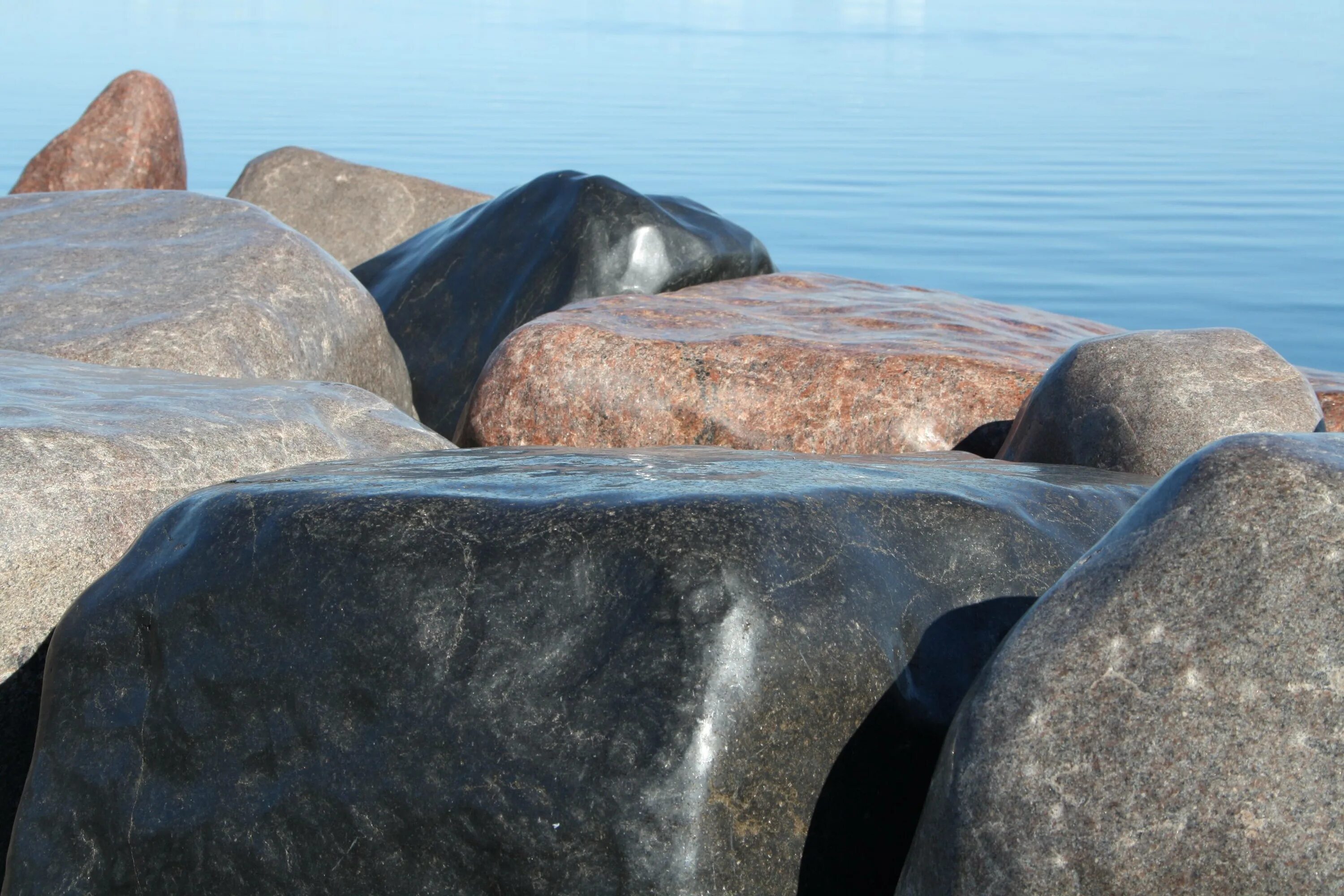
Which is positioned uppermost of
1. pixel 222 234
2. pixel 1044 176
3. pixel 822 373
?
pixel 222 234

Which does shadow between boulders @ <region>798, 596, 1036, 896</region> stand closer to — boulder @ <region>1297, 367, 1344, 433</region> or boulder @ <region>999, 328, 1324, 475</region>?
boulder @ <region>999, 328, 1324, 475</region>

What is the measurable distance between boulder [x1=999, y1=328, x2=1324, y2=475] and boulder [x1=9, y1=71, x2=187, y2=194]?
795cm

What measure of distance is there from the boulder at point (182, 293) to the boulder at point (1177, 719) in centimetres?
331

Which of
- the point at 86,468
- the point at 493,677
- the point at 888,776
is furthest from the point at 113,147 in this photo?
the point at 888,776

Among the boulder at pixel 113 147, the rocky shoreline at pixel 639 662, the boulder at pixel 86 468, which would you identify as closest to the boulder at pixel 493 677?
the rocky shoreline at pixel 639 662

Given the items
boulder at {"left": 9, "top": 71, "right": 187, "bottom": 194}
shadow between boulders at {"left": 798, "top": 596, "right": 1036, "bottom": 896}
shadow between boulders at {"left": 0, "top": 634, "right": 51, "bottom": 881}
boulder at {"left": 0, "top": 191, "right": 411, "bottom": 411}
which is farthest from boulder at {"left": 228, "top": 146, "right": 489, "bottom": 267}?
shadow between boulders at {"left": 798, "top": 596, "right": 1036, "bottom": 896}

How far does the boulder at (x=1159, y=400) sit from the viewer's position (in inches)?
170

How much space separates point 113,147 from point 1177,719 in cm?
1026

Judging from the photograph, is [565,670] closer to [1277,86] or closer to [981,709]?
[981,709]

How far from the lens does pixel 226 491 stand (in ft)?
9.27

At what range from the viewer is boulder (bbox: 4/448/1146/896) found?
2.31m

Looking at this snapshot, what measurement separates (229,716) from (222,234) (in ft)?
11.3

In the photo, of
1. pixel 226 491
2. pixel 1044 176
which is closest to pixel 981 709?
pixel 226 491

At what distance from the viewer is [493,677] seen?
240 centimetres
